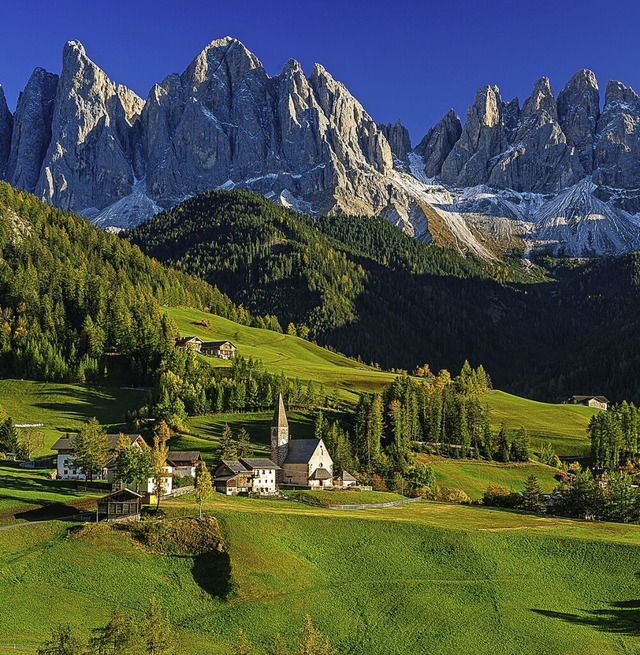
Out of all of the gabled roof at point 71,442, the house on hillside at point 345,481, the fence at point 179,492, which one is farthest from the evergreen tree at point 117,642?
the house on hillside at point 345,481

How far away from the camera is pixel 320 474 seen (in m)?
128

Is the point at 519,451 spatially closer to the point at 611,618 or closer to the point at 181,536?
the point at 611,618

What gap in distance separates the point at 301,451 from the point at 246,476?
14026 millimetres

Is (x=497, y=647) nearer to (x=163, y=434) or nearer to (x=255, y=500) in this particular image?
(x=255, y=500)

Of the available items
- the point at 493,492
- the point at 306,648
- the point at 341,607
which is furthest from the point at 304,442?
the point at 306,648

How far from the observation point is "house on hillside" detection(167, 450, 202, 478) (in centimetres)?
12075

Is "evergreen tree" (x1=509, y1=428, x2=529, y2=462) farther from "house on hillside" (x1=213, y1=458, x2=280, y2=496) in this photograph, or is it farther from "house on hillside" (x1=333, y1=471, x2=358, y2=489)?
"house on hillside" (x1=213, y1=458, x2=280, y2=496)

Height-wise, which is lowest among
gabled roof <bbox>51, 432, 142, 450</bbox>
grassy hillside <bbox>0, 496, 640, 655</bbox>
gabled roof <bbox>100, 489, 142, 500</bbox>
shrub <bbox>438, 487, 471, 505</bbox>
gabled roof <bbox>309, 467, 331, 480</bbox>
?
grassy hillside <bbox>0, 496, 640, 655</bbox>

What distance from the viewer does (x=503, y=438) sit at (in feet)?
544

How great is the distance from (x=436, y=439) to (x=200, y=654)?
4322 inches

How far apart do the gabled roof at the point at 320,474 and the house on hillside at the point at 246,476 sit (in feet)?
19.8

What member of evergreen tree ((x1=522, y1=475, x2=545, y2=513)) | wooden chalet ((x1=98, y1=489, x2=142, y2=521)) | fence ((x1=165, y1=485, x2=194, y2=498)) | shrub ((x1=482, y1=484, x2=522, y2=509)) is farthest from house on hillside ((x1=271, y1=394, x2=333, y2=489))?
wooden chalet ((x1=98, y1=489, x2=142, y2=521))

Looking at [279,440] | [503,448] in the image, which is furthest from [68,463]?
[503,448]

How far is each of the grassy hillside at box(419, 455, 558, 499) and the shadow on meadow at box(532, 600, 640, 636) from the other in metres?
56.8
